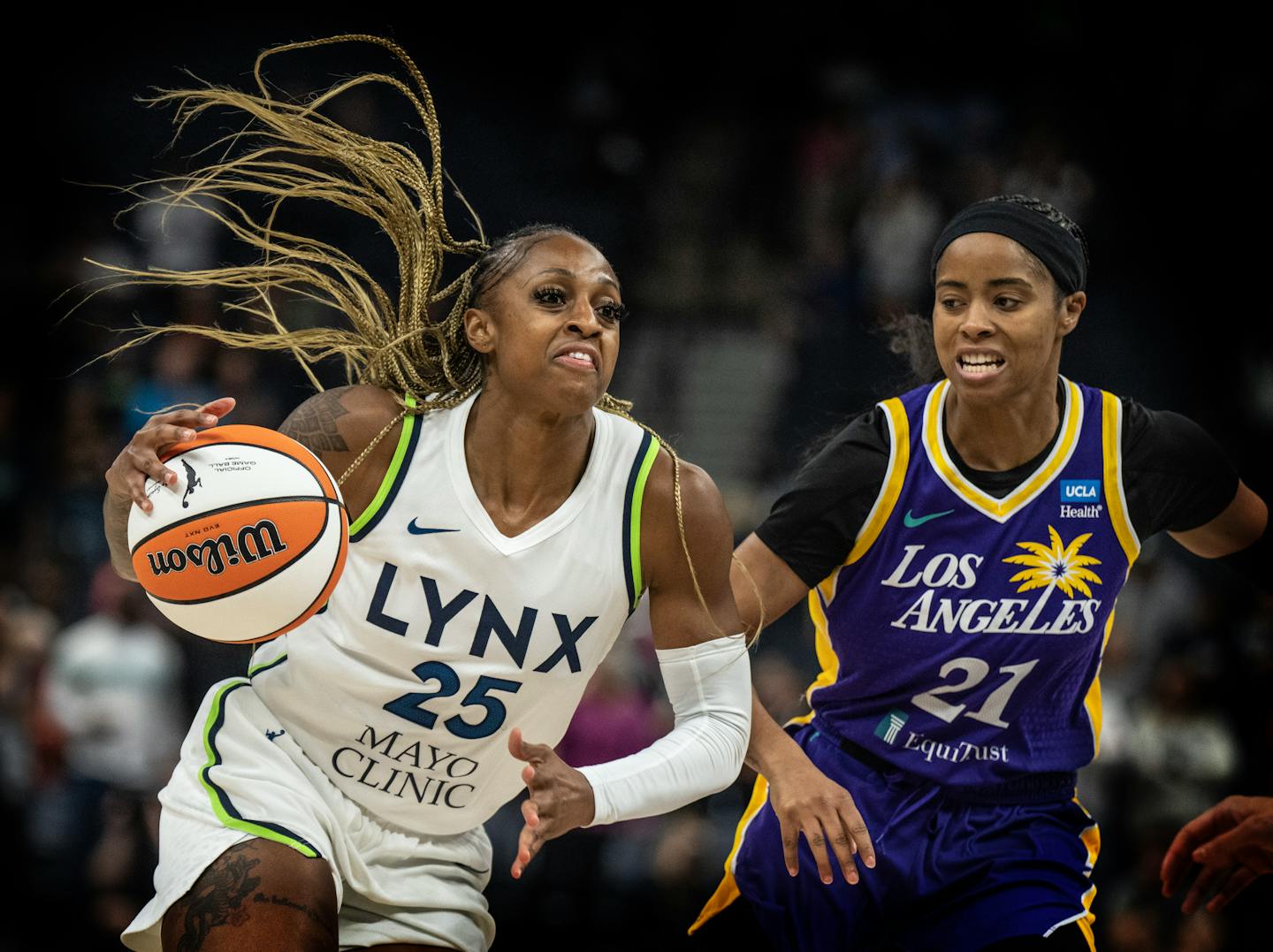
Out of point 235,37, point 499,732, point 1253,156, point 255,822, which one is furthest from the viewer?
point 235,37

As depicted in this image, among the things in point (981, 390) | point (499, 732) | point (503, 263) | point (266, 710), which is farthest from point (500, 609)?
point (981, 390)

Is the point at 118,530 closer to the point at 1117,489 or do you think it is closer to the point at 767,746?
the point at 767,746

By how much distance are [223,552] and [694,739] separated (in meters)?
1.13

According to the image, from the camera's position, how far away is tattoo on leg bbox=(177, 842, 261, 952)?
3.14 meters

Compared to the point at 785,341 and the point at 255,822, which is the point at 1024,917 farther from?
the point at 785,341

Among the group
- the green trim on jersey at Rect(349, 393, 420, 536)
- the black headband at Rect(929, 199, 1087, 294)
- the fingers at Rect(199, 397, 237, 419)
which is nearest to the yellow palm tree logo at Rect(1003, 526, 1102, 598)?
the black headband at Rect(929, 199, 1087, 294)

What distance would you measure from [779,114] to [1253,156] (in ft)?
11.9

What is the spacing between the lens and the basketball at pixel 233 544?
321 cm

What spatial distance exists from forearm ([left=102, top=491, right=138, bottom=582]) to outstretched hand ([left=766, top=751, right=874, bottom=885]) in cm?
155

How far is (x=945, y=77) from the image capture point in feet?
40.8

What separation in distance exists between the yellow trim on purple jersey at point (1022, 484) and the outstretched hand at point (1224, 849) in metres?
1.04

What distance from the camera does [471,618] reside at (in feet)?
11.5

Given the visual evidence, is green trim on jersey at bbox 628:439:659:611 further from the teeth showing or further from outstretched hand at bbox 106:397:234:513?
outstretched hand at bbox 106:397:234:513

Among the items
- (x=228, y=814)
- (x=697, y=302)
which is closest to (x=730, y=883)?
(x=228, y=814)
